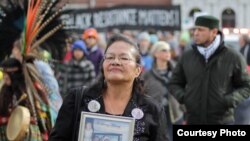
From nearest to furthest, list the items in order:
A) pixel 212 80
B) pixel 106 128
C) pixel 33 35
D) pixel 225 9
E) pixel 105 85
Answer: pixel 106 128 < pixel 105 85 < pixel 212 80 < pixel 33 35 < pixel 225 9

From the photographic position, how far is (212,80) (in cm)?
660

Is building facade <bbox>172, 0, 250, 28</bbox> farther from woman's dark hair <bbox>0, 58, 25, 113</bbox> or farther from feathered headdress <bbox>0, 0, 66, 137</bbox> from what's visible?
woman's dark hair <bbox>0, 58, 25, 113</bbox>

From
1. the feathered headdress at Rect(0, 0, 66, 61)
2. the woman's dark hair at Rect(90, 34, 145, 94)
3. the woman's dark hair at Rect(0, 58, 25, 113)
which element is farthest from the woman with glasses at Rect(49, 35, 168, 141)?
Answer: the feathered headdress at Rect(0, 0, 66, 61)

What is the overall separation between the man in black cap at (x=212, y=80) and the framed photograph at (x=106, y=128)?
2.86m

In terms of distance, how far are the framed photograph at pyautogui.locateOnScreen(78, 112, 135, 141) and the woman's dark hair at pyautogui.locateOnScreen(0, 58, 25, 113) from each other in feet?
8.97

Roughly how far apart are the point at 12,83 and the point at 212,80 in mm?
1820

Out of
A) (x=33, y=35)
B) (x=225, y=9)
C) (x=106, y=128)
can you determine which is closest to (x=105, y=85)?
(x=106, y=128)

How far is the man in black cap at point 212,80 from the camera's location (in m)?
6.57

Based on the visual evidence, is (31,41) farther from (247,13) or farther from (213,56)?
(247,13)

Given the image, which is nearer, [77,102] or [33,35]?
[77,102]

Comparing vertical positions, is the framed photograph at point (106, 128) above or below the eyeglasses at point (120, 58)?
below

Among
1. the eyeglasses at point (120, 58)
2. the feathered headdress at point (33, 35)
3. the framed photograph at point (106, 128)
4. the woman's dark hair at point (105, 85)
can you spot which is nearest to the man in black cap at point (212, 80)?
the feathered headdress at point (33, 35)

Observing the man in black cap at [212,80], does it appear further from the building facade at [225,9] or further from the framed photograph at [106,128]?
the building facade at [225,9]

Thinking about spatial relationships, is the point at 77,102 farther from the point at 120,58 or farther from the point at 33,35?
the point at 33,35
